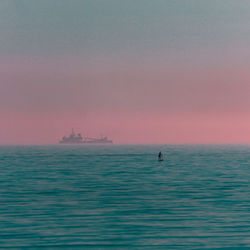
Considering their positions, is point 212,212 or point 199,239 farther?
point 212,212

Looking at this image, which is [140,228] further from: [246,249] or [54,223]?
[246,249]

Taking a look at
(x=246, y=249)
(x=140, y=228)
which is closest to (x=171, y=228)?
(x=140, y=228)

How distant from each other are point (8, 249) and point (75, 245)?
272 centimetres

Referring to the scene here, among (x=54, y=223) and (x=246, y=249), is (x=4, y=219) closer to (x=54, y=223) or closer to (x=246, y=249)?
(x=54, y=223)

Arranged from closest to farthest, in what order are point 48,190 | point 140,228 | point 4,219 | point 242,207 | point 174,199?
point 140,228
point 4,219
point 242,207
point 174,199
point 48,190

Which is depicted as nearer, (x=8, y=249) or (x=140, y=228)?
(x=8, y=249)

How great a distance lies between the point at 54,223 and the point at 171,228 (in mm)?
6108

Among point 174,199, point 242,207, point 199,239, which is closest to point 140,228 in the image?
point 199,239

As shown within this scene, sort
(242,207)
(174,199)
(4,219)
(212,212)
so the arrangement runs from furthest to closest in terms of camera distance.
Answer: (174,199)
(242,207)
(212,212)
(4,219)

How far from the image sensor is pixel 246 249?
832 inches

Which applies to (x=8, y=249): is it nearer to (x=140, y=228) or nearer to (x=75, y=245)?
(x=75, y=245)

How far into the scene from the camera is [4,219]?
94.9 ft

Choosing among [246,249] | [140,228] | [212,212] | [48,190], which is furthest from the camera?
[48,190]

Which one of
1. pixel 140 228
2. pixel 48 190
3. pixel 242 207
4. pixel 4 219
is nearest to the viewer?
pixel 140 228
